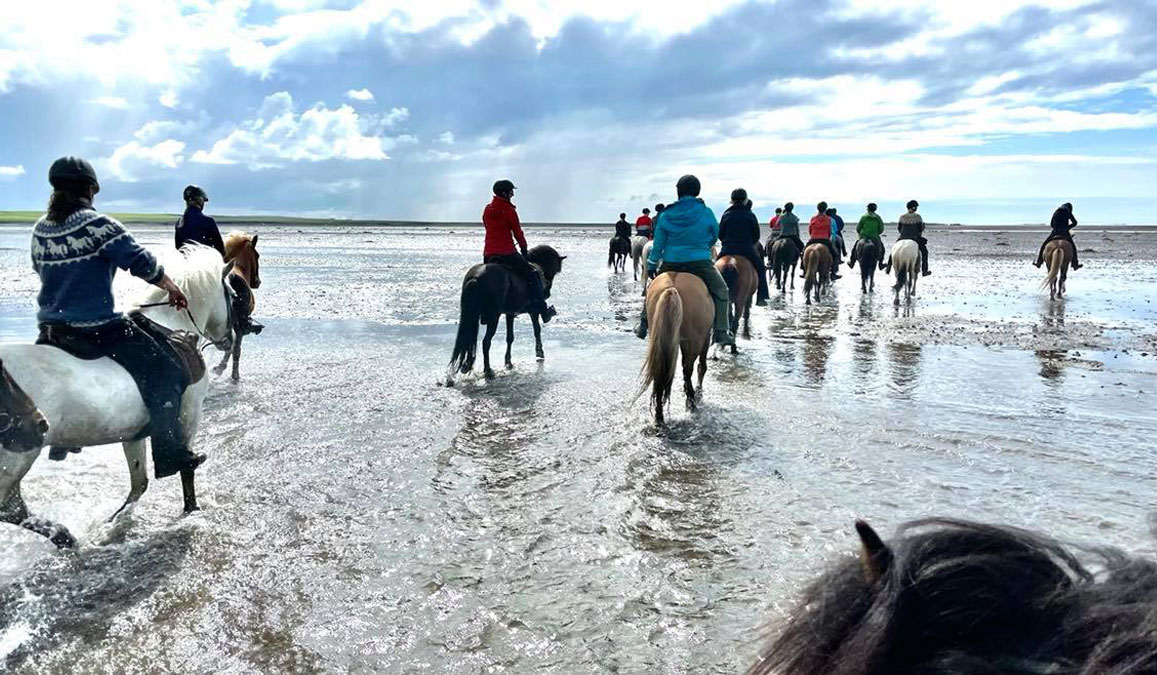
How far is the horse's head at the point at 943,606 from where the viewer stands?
0.96 metres

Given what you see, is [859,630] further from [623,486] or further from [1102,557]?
[623,486]

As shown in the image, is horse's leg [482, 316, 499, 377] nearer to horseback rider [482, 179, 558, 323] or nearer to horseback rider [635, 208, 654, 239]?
horseback rider [482, 179, 558, 323]

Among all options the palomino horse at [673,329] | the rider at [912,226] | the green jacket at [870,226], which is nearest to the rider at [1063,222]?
the rider at [912,226]

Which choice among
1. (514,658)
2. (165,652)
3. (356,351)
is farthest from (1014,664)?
(356,351)

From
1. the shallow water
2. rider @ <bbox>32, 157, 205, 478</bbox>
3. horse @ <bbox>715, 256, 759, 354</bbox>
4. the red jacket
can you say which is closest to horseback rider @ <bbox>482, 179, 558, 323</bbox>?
the red jacket

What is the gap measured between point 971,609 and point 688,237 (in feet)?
22.9

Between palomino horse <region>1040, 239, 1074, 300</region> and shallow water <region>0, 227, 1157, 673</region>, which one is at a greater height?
palomino horse <region>1040, 239, 1074, 300</region>

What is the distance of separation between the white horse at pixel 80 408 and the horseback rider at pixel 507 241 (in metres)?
5.01

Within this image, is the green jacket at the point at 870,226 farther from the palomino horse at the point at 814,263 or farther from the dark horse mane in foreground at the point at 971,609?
the dark horse mane in foreground at the point at 971,609

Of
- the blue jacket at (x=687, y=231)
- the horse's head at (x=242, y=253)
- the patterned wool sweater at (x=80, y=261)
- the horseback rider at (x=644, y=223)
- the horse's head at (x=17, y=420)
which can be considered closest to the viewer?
the horse's head at (x=17, y=420)

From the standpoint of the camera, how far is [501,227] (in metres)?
9.46

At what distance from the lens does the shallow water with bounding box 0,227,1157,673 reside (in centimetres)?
329

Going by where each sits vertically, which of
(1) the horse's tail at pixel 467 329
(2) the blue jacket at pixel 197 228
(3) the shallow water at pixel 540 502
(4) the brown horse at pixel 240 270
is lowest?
(3) the shallow water at pixel 540 502

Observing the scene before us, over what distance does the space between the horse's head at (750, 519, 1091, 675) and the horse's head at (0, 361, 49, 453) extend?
3838 millimetres
